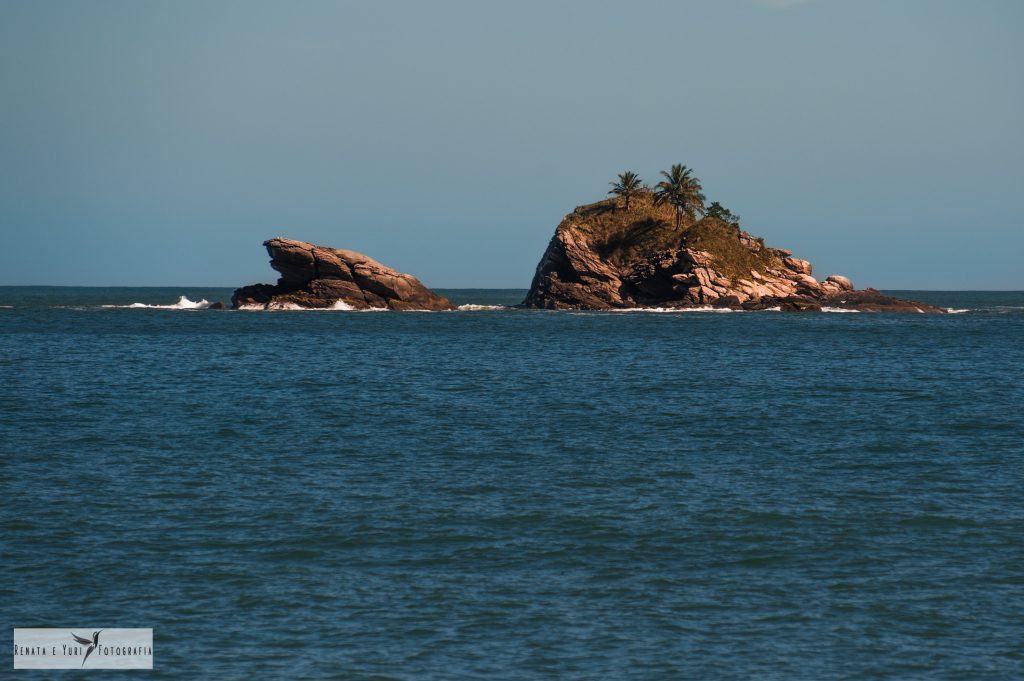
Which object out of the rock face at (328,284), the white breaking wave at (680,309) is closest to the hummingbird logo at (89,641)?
the rock face at (328,284)

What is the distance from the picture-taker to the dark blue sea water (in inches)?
769

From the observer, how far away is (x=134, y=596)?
71.6ft

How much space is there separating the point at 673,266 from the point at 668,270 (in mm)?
934

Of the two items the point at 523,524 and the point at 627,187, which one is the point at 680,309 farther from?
the point at 523,524

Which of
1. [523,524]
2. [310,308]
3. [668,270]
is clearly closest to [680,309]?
[668,270]

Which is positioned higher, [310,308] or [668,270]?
[668,270]

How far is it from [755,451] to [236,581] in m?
21.1

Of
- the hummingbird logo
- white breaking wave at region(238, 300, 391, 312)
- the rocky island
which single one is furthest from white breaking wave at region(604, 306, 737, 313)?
the hummingbird logo

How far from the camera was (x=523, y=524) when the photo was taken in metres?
27.6

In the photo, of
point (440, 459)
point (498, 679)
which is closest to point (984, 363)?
point (440, 459)

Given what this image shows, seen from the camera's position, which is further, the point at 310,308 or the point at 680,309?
the point at 680,309

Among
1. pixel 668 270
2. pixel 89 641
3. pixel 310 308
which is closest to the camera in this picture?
pixel 89 641

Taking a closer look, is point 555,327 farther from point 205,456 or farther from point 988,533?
point 988,533

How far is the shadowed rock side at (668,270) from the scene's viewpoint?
136875 millimetres
